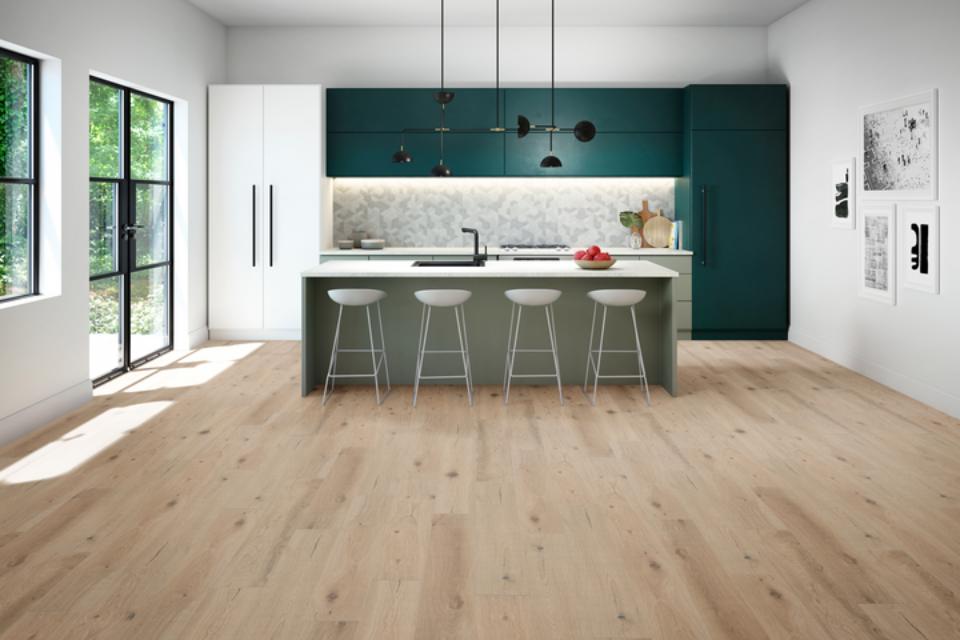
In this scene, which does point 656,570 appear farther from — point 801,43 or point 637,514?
point 801,43

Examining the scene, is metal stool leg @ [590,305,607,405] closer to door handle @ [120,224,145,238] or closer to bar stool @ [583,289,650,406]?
bar stool @ [583,289,650,406]

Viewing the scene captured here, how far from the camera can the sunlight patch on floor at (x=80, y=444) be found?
4.52 meters

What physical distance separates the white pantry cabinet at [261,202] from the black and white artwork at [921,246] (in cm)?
522

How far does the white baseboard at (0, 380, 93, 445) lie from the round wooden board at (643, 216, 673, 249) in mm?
5541

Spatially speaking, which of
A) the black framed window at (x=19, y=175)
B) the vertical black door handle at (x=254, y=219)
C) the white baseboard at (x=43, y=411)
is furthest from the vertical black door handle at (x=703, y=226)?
the black framed window at (x=19, y=175)

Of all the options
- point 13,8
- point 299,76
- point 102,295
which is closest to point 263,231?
point 299,76

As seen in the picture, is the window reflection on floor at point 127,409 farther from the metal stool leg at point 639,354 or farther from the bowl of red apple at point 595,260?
the metal stool leg at point 639,354

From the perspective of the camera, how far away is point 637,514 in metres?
3.93

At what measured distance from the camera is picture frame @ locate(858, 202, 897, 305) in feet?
21.9

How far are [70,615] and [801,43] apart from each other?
7.87 m

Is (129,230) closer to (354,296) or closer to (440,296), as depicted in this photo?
(354,296)

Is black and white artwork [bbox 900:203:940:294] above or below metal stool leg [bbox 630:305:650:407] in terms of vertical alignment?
above

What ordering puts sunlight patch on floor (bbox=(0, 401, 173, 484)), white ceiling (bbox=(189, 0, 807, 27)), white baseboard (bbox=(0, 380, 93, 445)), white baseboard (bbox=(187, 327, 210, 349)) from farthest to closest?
white baseboard (bbox=(187, 327, 210, 349))
white ceiling (bbox=(189, 0, 807, 27))
white baseboard (bbox=(0, 380, 93, 445))
sunlight patch on floor (bbox=(0, 401, 173, 484))

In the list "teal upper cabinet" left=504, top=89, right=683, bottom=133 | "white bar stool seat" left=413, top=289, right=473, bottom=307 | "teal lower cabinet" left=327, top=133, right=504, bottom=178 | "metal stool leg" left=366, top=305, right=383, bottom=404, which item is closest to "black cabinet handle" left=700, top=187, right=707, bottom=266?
"teal upper cabinet" left=504, top=89, right=683, bottom=133
